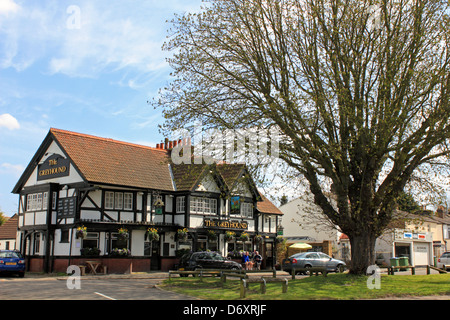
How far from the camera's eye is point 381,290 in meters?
18.2

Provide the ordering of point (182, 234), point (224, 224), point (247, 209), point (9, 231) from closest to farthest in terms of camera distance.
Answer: point (182, 234) < point (224, 224) < point (247, 209) < point (9, 231)

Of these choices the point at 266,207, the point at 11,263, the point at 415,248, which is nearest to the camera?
the point at 11,263

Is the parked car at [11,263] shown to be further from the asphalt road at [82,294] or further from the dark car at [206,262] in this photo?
the dark car at [206,262]

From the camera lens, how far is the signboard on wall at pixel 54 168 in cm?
3375

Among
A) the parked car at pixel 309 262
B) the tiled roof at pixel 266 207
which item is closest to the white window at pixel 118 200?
the parked car at pixel 309 262

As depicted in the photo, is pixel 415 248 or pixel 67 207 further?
pixel 415 248

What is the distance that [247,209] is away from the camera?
139ft

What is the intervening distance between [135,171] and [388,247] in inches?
1200

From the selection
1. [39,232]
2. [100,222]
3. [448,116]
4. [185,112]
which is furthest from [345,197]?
[39,232]

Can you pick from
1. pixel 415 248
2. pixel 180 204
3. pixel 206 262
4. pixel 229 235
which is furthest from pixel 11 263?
pixel 415 248

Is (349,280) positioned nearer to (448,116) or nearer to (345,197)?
(345,197)

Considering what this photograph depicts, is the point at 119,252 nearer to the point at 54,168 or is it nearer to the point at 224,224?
the point at 54,168

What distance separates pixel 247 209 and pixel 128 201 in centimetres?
1193

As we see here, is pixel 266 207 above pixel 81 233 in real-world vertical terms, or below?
above
